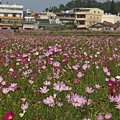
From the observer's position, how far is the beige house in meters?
82.2

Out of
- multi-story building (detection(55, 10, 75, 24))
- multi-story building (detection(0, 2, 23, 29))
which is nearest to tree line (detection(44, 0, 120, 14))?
multi-story building (detection(55, 10, 75, 24))

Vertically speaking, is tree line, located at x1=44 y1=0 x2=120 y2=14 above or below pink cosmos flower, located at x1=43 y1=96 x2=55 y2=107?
above

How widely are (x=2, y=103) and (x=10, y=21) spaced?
78673mm

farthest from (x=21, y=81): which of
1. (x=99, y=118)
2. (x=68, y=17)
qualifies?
(x=68, y=17)

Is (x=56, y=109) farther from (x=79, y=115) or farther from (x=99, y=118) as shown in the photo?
(x=99, y=118)

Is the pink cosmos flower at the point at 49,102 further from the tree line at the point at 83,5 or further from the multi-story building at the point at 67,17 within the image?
the tree line at the point at 83,5

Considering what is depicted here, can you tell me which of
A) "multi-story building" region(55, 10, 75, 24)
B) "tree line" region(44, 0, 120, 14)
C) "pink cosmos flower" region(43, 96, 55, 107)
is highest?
"tree line" region(44, 0, 120, 14)

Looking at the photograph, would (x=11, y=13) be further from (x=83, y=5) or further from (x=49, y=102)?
(x=49, y=102)

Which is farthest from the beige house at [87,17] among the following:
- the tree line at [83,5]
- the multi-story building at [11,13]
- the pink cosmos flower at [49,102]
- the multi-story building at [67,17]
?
the pink cosmos flower at [49,102]

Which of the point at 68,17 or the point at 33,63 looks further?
the point at 68,17

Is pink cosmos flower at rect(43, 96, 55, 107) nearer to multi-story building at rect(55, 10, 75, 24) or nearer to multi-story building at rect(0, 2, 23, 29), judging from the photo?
multi-story building at rect(0, 2, 23, 29)

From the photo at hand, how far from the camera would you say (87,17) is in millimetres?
82250

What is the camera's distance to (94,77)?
419cm

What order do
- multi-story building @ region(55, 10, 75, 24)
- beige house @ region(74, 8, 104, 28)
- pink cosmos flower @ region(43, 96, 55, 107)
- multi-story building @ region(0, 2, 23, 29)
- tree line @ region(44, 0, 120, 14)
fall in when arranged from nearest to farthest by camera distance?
pink cosmos flower @ region(43, 96, 55, 107), multi-story building @ region(0, 2, 23, 29), beige house @ region(74, 8, 104, 28), multi-story building @ region(55, 10, 75, 24), tree line @ region(44, 0, 120, 14)
